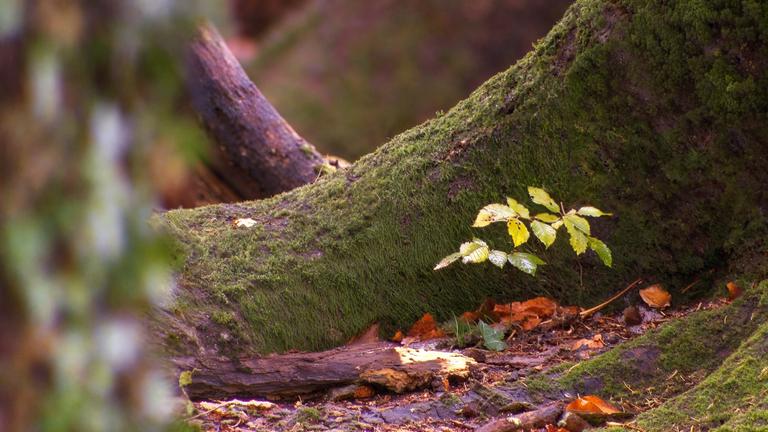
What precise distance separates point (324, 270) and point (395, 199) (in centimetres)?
35

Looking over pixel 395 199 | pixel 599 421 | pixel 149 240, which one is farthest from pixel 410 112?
pixel 149 240

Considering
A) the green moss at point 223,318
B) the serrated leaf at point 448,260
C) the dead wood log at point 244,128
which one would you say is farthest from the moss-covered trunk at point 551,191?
the dead wood log at point 244,128

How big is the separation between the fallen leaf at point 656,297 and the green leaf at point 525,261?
397mm

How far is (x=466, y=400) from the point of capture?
244 cm

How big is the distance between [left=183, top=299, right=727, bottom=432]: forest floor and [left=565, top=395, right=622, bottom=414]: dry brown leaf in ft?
0.07

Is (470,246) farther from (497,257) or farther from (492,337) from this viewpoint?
(492,337)

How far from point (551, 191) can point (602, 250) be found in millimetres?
319

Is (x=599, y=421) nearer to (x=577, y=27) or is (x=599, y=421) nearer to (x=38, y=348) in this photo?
(x=577, y=27)

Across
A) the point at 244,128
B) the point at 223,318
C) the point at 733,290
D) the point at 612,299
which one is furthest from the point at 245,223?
the point at 244,128

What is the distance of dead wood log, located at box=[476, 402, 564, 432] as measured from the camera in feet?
7.37

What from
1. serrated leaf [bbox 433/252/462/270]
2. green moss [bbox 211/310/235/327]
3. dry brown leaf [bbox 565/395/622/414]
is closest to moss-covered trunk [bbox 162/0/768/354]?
green moss [bbox 211/310/235/327]

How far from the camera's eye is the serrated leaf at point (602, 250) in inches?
107

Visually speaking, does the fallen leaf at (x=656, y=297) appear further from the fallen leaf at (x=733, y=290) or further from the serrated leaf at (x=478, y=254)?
the serrated leaf at (x=478, y=254)

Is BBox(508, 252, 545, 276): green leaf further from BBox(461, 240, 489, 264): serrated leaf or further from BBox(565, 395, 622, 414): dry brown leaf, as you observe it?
BBox(565, 395, 622, 414): dry brown leaf
